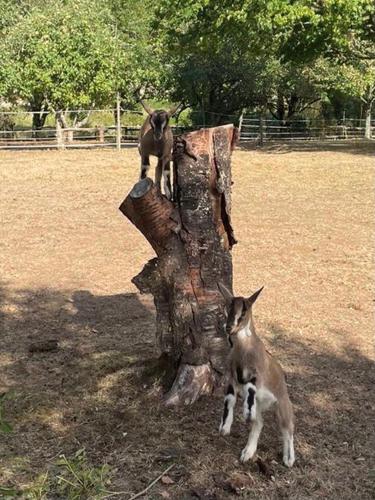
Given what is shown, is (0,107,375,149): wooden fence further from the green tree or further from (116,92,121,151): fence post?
the green tree

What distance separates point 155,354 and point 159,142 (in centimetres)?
169

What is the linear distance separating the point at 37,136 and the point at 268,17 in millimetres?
12589

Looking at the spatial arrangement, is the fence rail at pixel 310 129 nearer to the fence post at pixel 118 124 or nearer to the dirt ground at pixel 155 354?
the fence post at pixel 118 124

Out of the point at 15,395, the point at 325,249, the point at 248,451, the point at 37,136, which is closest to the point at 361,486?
the point at 248,451

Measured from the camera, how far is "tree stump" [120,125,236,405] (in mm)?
4547

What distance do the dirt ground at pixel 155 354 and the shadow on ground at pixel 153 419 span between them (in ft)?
0.04

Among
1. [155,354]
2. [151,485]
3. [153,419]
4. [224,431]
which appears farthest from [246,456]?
[155,354]

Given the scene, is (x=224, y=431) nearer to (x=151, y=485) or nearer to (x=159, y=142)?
(x=151, y=485)

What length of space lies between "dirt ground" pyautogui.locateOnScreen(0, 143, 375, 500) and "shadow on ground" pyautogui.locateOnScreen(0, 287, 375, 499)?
0.01 m

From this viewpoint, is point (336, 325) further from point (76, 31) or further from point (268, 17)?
point (76, 31)

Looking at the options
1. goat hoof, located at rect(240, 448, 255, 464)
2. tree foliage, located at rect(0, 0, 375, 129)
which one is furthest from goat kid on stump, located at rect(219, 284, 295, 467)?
tree foliage, located at rect(0, 0, 375, 129)

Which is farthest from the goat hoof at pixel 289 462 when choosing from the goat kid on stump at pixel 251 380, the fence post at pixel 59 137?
the fence post at pixel 59 137

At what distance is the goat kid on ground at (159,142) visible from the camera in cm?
515

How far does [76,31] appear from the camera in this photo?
23.2 m
